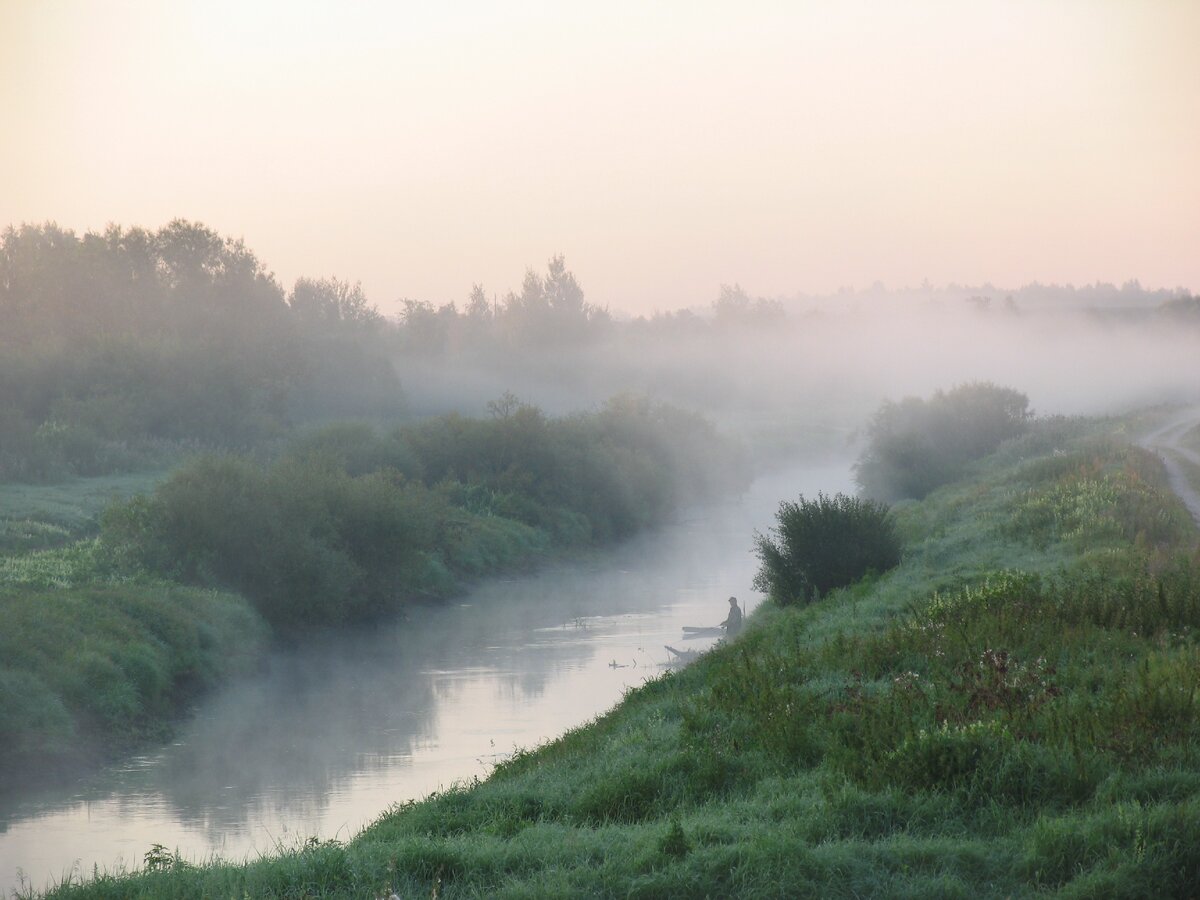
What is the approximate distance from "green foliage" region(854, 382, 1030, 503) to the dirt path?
7.12m

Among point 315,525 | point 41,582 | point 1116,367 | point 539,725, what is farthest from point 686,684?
point 1116,367

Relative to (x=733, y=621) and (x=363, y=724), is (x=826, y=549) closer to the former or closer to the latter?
(x=733, y=621)

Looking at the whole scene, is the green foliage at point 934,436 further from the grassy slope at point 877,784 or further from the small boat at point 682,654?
the grassy slope at point 877,784

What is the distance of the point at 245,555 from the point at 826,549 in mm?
16767

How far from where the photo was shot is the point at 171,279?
262 ft

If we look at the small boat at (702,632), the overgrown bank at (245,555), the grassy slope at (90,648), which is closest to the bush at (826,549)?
the small boat at (702,632)

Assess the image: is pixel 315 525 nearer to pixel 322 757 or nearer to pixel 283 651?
pixel 283 651

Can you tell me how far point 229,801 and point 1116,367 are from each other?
124804 millimetres

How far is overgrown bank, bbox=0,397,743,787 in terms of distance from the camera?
81.0 feet

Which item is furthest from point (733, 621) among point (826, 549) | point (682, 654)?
point (826, 549)

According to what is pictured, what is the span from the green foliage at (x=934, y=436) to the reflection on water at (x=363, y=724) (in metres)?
12.2

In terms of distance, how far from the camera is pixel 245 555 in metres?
35.5

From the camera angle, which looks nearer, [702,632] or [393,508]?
[702,632]

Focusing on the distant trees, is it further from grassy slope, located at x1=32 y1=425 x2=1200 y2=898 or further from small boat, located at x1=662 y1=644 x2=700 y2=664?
grassy slope, located at x1=32 y1=425 x2=1200 y2=898
